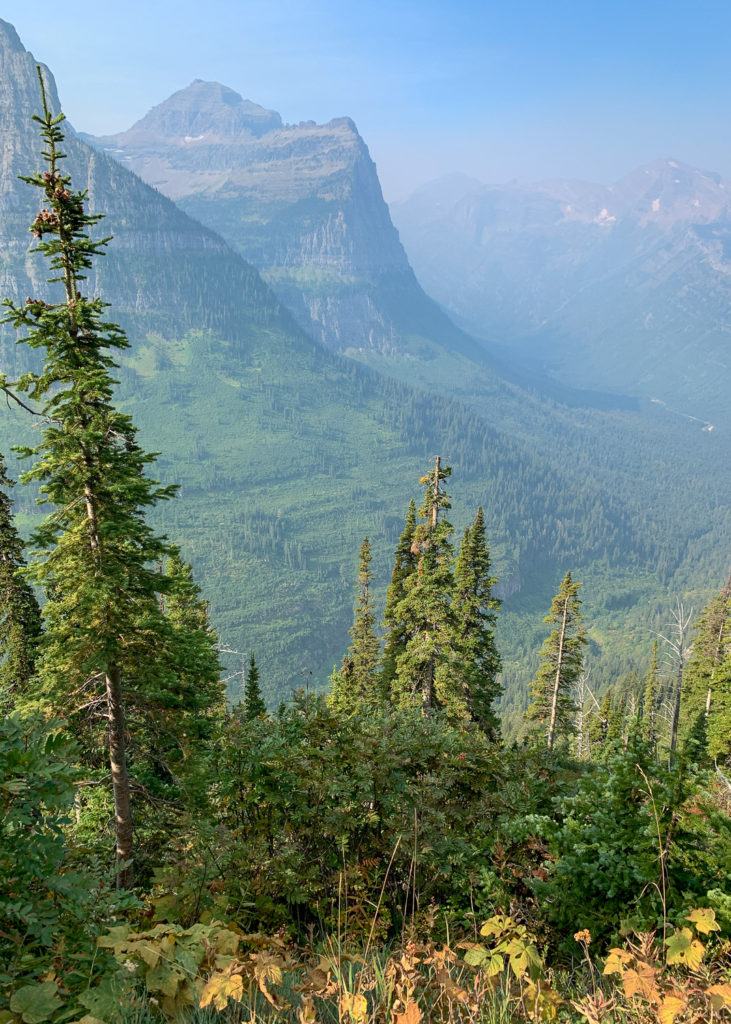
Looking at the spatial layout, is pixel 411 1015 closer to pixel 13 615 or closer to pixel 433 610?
pixel 433 610

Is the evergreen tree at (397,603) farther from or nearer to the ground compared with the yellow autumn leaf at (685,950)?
nearer to the ground

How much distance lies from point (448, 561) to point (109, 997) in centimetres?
1960

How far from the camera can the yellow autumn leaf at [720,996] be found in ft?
7.73

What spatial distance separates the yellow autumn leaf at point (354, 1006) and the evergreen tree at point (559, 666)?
91.3ft

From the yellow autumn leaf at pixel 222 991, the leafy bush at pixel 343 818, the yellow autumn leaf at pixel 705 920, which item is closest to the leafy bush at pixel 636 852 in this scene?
the yellow autumn leaf at pixel 705 920

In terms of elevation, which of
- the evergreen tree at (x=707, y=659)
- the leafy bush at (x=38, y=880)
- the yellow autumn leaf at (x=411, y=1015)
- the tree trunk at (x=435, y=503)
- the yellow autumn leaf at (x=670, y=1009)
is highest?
the leafy bush at (x=38, y=880)

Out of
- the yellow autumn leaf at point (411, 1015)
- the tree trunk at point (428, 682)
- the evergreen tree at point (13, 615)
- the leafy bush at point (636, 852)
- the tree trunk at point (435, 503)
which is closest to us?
the yellow autumn leaf at point (411, 1015)

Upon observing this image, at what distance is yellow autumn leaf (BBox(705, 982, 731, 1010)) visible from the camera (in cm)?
236

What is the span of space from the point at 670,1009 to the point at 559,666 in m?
29.7

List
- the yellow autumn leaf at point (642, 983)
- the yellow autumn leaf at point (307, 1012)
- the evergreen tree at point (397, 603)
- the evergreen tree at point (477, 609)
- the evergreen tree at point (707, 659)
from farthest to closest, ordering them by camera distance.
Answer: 1. the evergreen tree at point (707, 659)
2. the evergreen tree at point (397, 603)
3. the evergreen tree at point (477, 609)
4. the yellow autumn leaf at point (642, 983)
5. the yellow autumn leaf at point (307, 1012)

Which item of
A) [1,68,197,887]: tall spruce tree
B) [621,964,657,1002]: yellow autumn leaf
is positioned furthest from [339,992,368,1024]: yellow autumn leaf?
[1,68,197,887]: tall spruce tree

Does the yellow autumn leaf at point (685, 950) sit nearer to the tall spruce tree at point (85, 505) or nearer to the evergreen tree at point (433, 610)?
the tall spruce tree at point (85, 505)

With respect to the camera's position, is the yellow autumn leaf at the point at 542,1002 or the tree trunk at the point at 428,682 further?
the tree trunk at the point at 428,682

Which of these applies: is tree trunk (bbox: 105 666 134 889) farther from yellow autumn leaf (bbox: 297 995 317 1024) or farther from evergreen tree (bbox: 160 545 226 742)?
yellow autumn leaf (bbox: 297 995 317 1024)
